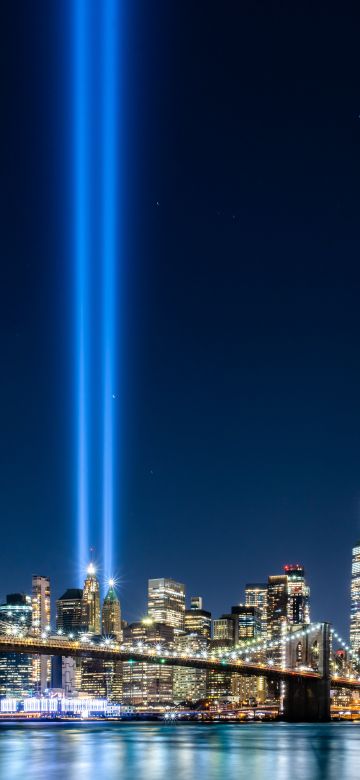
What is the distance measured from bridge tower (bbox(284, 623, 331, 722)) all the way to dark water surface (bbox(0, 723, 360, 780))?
3399cm

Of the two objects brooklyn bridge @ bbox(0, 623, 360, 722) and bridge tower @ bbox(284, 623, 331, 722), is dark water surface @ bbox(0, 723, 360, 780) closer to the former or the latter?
brooklyn bridge @ bbox(0, 623, 360, 722)

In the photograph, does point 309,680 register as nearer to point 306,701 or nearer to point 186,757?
point 306,701

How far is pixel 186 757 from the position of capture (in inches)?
2783

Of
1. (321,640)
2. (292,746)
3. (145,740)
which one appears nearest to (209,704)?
(321,640)

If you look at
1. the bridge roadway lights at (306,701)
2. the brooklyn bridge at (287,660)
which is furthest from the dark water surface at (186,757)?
the bridge roadway lights at (306,701)

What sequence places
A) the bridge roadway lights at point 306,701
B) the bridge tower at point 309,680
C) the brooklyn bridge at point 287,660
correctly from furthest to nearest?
the bridge tower at point 309,680, the bridge roadway lights at point 306,701, the brooklyn bridge at point 287,660

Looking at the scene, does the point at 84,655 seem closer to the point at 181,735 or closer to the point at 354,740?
the point at 181,735

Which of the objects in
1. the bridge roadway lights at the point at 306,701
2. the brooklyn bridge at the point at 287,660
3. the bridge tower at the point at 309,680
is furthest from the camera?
the bridge tower at the point at 309,680

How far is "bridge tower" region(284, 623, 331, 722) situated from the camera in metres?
134

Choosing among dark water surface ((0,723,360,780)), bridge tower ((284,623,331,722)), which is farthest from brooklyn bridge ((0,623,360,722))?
dark water surface ((0,723,360,780))

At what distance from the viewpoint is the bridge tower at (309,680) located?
134000mm

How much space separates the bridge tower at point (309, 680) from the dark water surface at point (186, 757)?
33985 millimetres

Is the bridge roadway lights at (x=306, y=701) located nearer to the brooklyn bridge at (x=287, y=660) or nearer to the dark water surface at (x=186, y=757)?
the brooklyn bridge at (x=287, y=660)

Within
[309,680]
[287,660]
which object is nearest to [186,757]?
[309,680]
